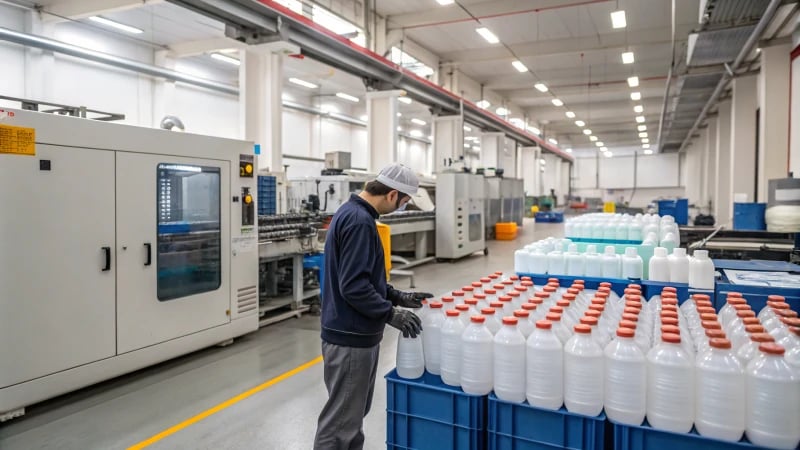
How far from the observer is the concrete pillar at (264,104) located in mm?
5910

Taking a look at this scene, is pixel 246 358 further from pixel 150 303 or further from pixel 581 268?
pixel 581 268

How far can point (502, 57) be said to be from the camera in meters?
11.1

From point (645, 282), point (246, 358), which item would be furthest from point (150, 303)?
point (645, 282)

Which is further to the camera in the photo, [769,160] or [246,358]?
[769,160]

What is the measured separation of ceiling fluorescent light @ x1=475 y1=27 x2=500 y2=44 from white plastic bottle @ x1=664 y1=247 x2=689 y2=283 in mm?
7789

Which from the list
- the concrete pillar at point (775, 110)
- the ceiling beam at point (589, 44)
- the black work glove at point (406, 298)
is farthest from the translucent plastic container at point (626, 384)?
the ceiling beam at point (589, 44)

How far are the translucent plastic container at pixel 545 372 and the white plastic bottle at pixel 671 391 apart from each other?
255 millimetres

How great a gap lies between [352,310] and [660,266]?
190 centimetres

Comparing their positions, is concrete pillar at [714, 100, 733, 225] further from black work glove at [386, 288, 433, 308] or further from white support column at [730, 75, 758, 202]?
black work glove at [386, 288, 433, 308]

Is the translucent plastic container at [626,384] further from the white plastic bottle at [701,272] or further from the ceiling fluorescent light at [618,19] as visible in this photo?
the ceiling fluorescent light at [618,19]

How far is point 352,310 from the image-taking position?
77.0 inches

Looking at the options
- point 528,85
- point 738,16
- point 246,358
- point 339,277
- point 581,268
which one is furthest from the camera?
point 528,85

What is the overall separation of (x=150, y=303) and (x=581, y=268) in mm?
3021

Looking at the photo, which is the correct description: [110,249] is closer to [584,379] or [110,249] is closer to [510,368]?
[510,368]
